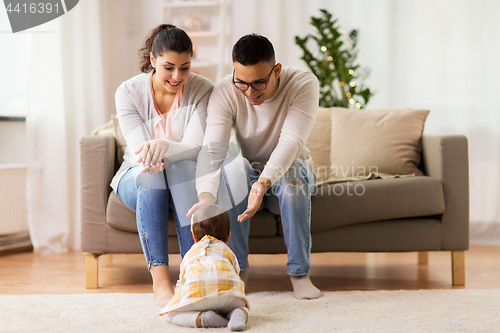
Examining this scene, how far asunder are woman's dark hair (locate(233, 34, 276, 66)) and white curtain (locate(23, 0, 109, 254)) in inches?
61.4

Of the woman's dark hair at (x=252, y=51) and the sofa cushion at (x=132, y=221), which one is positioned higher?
the woman's dark hair at (x=252, y=51)

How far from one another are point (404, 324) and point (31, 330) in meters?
1.02

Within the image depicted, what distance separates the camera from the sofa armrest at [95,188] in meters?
1.80

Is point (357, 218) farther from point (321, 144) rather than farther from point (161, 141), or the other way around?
point (161, 141)

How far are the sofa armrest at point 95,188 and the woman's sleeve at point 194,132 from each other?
36cm

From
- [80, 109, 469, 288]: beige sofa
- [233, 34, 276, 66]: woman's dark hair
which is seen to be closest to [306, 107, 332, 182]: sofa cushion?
[80, 109, 469, 288]: beige sofa

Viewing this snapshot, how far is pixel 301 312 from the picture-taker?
140cm

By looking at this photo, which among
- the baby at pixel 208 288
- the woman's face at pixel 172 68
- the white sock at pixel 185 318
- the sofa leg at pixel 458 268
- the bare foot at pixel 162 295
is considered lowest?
the sofa leg at pixel 458 268

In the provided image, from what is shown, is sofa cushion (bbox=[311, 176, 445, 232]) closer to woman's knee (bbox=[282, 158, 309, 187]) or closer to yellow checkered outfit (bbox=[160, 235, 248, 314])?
woman's knee (bbox=[282, 158, 309, 187])

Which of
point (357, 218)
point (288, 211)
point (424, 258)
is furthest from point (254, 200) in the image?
point (424, 258)

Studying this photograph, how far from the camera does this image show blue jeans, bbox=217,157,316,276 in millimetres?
1550

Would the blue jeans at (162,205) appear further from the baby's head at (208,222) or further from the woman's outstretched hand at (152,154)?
the baby's head at (208,222)

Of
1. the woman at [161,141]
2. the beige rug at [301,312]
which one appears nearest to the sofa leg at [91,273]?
the beige rug at [301,312]

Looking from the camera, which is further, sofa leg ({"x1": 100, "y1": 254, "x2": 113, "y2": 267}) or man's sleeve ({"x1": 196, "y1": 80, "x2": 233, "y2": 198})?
sofa leg ({"x1": 100, "y1": 254, "x2": 113, "y2": 267})
